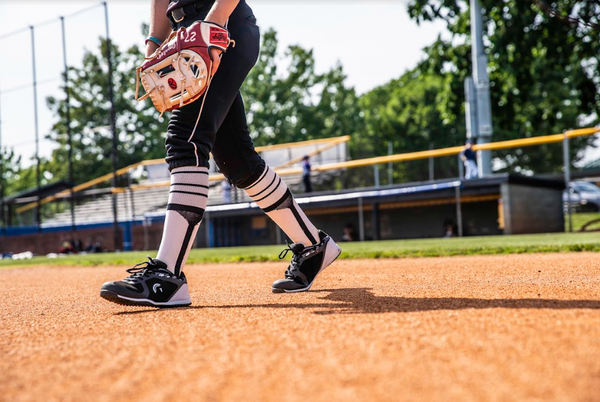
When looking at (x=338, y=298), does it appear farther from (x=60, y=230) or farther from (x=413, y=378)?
(x=60, y=230)

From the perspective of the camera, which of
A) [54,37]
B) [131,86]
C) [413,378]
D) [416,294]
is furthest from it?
[131,86]

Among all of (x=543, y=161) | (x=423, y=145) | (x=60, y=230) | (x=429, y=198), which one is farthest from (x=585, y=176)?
(x=423, y=145)

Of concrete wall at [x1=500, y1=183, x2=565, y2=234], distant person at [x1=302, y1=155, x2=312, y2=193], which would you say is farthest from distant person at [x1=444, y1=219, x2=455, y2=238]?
distant person at [x1=302, y1=155, x2=312, y2=193]

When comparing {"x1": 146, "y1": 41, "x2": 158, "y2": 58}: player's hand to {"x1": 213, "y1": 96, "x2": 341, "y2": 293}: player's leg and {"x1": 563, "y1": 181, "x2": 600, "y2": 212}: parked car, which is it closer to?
{"x1": 213, "y1": 96, "x2": 341, "y2": 293}: player's leg

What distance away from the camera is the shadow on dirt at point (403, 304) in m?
2.13

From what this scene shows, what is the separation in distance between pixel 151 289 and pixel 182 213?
1.20 feet

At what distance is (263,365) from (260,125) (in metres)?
38.1

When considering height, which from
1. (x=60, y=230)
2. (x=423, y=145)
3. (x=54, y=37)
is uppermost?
(x=54, y=37)

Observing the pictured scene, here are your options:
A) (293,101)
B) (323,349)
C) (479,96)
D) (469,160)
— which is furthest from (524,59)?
(293,101)

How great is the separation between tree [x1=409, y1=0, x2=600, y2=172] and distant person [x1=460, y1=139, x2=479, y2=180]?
1292 mm

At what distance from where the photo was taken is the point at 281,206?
3143 mm

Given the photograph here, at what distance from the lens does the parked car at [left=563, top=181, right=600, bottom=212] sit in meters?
14.4

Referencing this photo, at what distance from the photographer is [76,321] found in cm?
234

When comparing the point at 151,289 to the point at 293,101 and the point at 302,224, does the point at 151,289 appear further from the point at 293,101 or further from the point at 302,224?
the point at 293,101
